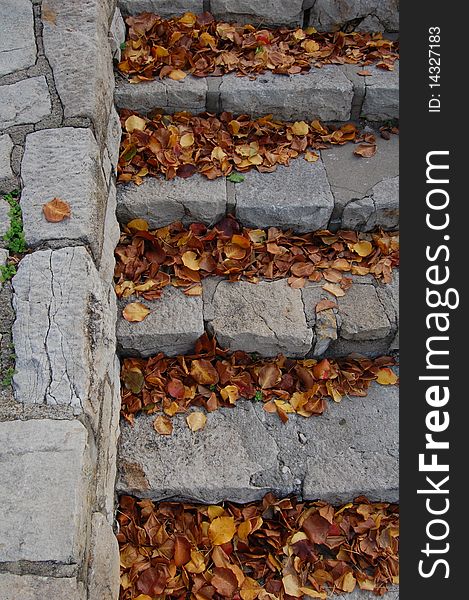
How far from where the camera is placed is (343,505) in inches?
87.1

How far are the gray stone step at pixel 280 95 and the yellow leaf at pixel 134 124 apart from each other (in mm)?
73

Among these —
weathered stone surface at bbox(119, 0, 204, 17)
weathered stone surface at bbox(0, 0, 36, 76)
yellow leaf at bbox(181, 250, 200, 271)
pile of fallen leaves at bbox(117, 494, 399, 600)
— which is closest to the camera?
pile of fallen leaves at bbox(117, 494, 399, 600)

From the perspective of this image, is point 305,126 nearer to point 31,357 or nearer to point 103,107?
point 103,107

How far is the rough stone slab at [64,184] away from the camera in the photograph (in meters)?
2.01

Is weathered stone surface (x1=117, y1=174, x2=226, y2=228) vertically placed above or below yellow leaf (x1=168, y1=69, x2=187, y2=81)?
below

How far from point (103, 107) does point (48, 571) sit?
5.51 ft

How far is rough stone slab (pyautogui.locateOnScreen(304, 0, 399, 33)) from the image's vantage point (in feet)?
10.2

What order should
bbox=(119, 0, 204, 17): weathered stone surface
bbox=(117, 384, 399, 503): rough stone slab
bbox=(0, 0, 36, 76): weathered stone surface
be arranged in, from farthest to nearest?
bbox=(119, 0, 204, 17): weathered stone surface
bbox=(0, 0, 36, 76): weathered stone surface
bbox=(117, 384, 399, 503): rough stone slab

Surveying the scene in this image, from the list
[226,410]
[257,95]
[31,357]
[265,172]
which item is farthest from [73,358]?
[257,95]

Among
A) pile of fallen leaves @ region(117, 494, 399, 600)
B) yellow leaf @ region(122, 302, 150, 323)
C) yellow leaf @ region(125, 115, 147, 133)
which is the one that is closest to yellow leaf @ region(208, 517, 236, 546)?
pile of fallen leaves @ region(117, 494, 399, 600)

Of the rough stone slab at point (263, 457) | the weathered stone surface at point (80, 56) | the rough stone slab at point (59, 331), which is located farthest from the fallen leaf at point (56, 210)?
the rough stone slab at point (263, 457)

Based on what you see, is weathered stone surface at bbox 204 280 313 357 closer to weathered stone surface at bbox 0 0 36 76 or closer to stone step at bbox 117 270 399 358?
stone step at bbox 117 270 399 358

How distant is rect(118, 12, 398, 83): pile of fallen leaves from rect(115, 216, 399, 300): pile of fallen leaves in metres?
0.82

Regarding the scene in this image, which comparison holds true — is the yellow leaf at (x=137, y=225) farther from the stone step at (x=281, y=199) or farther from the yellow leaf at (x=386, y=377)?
the yellow leaf at (x=386, y=377)
